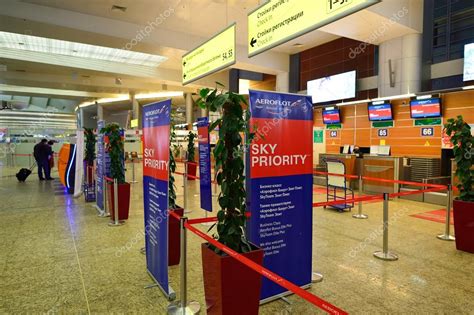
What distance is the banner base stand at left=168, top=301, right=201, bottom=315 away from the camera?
2.64 m

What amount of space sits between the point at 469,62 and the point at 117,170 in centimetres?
784

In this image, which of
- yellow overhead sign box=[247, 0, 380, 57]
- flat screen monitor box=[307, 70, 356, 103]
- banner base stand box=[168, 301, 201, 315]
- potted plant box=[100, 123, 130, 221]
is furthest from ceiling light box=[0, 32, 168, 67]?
banner base stand box=[168, 301, 201, 315]

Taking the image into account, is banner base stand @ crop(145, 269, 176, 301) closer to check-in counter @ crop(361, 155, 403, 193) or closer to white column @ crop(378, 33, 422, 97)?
check-in counter @ crop(361, 155, 403, 193)

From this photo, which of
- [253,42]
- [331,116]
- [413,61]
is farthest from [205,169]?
[331,116]

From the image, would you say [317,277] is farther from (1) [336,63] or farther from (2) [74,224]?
(1) [336,63]

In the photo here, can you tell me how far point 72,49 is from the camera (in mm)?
10602

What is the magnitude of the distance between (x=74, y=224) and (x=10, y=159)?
15796 millimetres

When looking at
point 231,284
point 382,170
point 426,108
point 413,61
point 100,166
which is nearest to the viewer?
point 231,284

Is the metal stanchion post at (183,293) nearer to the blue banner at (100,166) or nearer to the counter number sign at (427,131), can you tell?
the blue banner at (100,166)

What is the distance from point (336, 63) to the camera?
10445 mm

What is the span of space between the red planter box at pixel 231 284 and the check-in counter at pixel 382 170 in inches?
278

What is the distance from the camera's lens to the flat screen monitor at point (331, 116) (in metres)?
10.4

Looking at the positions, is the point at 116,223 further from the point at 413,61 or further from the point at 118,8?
the point at 413,61

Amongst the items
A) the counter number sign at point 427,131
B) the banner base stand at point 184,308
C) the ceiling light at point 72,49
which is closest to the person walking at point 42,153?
the ceiling light at point 72,49
